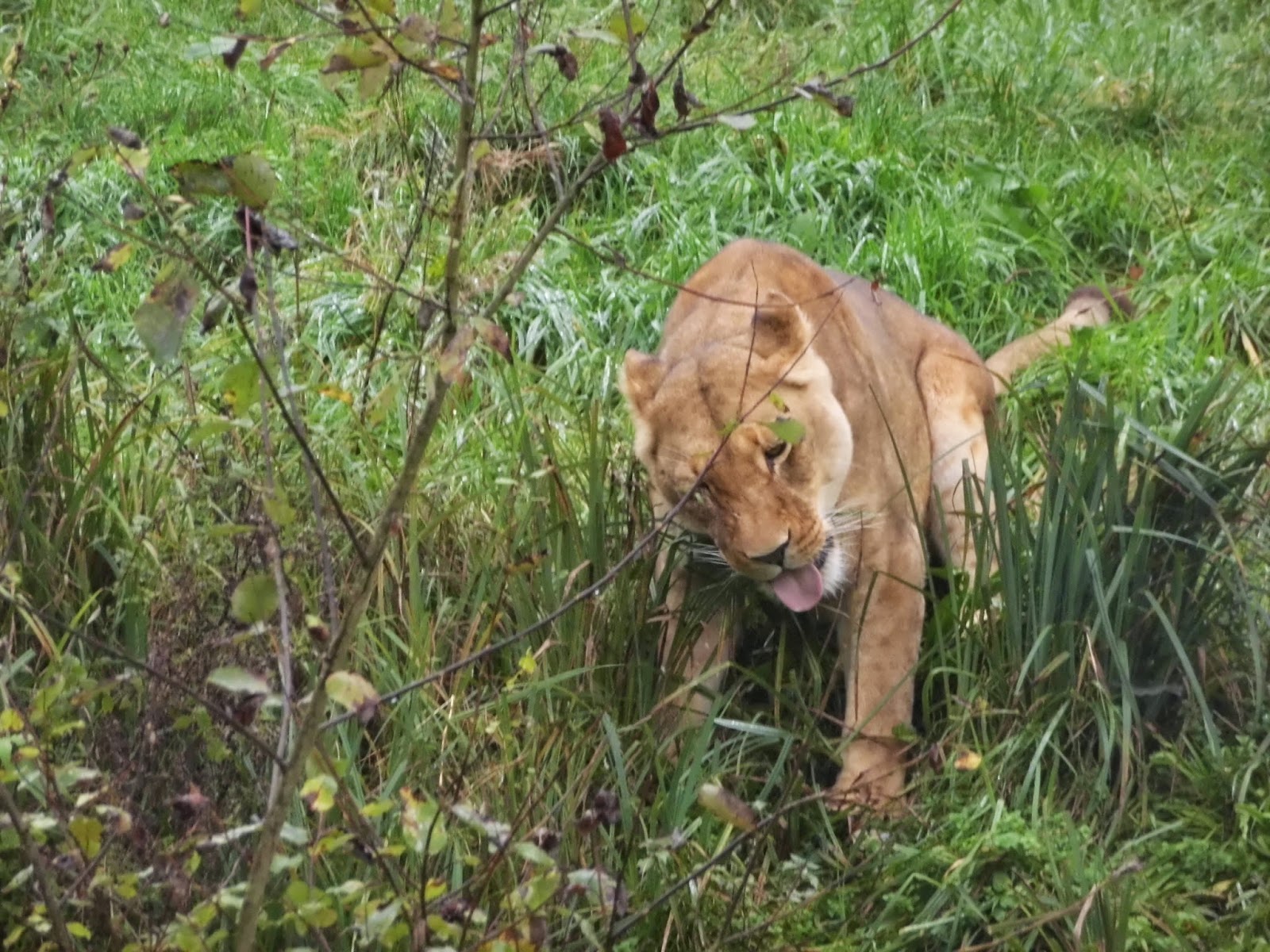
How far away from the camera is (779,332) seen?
3.91m

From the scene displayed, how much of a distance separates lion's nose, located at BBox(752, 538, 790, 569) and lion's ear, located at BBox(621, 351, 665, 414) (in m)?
0.50

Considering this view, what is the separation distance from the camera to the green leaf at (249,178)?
190cm

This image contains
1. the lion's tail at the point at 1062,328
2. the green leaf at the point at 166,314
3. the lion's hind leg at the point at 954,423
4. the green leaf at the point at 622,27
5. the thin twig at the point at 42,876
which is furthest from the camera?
the lion's tail at the point at 1062,328

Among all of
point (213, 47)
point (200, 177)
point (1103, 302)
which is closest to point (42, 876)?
point (200, 177)

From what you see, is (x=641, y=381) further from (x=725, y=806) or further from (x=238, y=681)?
(x=238, y=681)

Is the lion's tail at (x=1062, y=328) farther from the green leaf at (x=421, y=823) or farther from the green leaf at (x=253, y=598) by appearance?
the green leaf at (x=253, y=598)

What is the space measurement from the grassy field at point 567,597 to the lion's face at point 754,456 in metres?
0.18

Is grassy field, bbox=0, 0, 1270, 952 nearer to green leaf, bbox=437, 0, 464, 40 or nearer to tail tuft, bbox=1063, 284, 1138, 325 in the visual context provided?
tail tuft, bbox=1063, 284, 1138, 325

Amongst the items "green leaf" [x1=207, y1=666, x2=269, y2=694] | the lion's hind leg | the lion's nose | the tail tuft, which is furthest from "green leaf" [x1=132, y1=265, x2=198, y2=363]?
the tail tuft

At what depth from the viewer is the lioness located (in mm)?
3713

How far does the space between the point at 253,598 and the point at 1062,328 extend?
368cm

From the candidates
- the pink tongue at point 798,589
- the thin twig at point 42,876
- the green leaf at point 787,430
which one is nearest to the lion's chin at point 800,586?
the pink tongue at point 798,589

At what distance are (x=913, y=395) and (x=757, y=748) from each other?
1.22 m

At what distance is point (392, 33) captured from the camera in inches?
83.6
